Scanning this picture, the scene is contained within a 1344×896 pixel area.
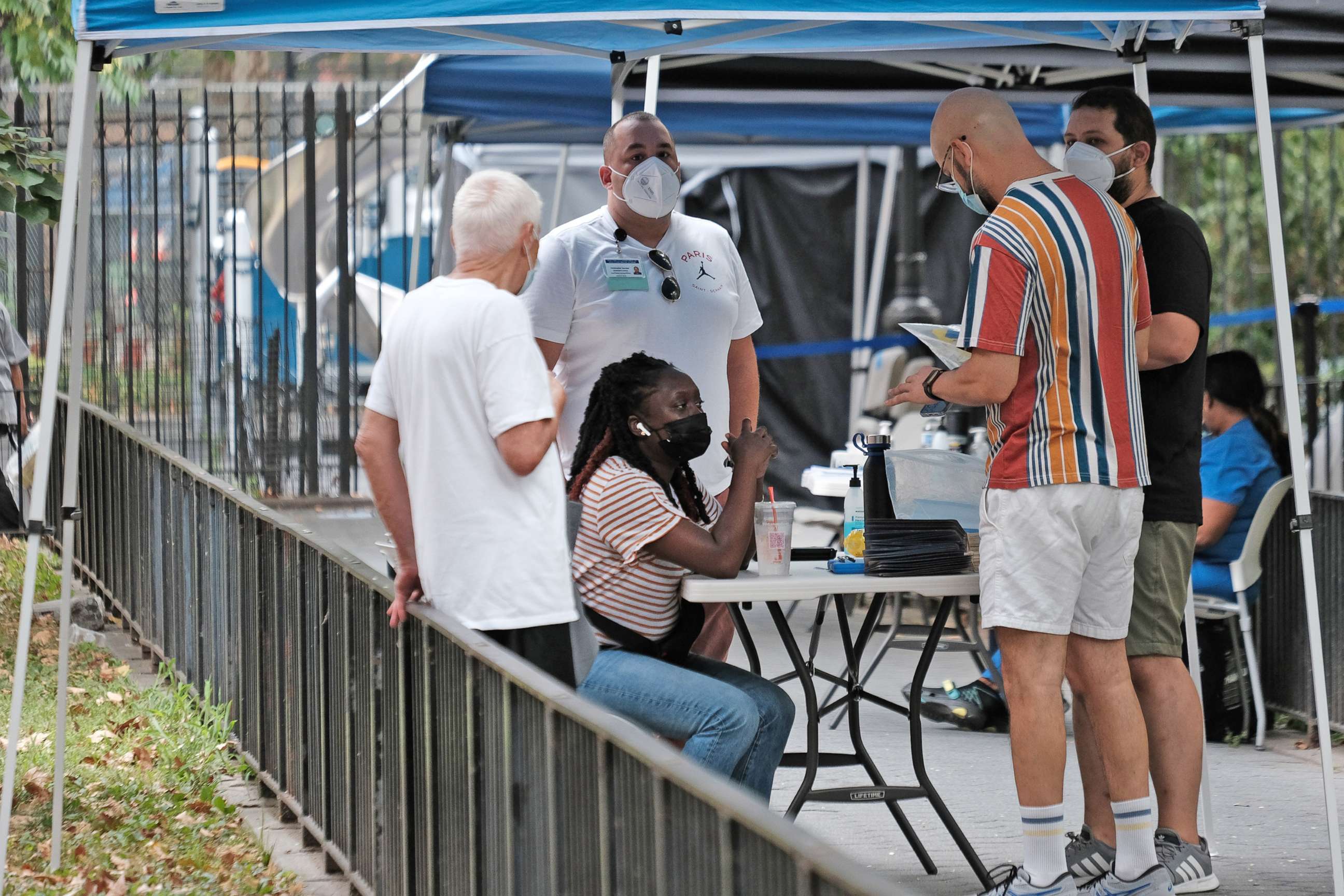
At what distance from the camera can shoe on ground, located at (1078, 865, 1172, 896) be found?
4.02 metres

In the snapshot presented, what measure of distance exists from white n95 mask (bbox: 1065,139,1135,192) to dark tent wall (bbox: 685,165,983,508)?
920 centimetres

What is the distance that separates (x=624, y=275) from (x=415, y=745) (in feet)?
5.62

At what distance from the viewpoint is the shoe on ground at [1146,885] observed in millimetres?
4016

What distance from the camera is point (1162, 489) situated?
13.8ft

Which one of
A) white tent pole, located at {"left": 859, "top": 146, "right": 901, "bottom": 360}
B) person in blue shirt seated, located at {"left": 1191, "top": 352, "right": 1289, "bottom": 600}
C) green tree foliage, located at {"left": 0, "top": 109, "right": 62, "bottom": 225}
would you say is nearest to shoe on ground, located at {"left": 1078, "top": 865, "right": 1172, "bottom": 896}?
person in blue shirt seated, located at {"left": 1191, "top": 352, "right": 1289, "bottom": 600}

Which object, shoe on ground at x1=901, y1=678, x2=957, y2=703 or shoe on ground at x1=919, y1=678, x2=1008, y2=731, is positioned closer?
shoe on ground at x1=919, y1=678, x2=1008, y2=731

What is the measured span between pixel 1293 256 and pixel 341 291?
12.1m

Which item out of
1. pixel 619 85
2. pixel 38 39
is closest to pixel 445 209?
pixel 38 39

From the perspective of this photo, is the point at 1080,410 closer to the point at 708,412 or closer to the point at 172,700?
the point at 708,412

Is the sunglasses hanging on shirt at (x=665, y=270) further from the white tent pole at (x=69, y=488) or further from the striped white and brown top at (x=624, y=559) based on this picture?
the white tent pole at (x=69, y=488)

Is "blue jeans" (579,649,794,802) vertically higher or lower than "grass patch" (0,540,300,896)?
higher

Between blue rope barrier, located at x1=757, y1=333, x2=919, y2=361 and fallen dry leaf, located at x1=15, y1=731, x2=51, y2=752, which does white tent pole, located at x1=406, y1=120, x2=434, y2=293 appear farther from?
fallen dry leaf, located at x1=15, y1=731, x2=51, y2=752

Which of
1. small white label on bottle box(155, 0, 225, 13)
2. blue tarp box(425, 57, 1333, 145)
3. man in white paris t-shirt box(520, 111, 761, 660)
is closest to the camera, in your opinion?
small white label on bottle box(155, 0, 225, 13)

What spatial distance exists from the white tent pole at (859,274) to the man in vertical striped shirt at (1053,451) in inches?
333
